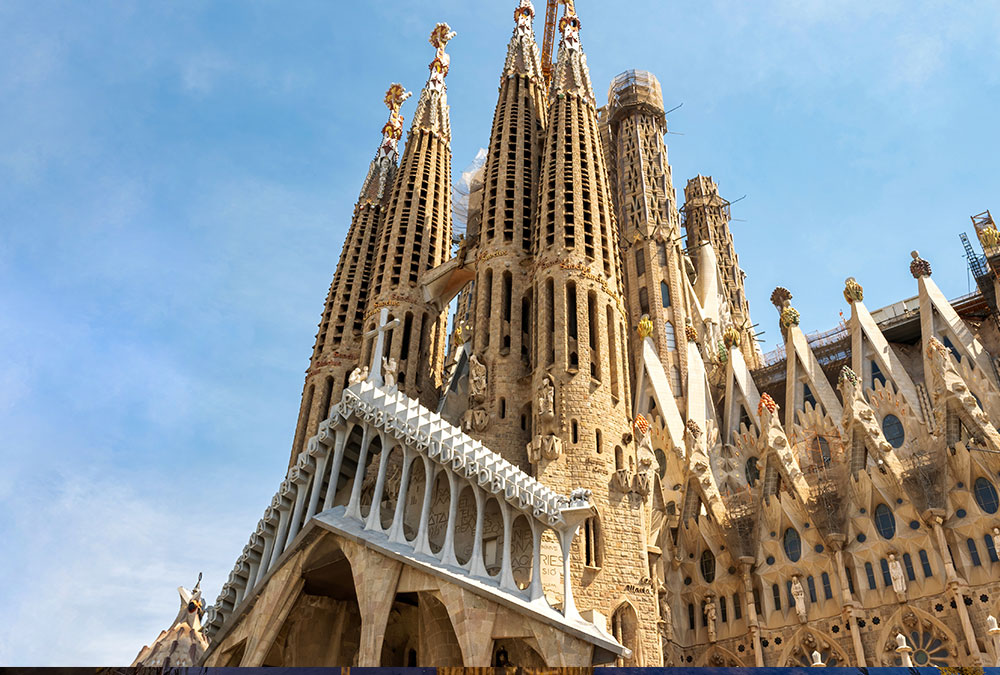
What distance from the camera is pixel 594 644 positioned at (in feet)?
63.4

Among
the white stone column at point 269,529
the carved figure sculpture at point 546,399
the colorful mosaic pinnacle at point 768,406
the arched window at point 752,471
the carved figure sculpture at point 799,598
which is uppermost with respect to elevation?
the colorful mosaic pinnacle at point 768,406

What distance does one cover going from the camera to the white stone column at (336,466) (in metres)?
24.7

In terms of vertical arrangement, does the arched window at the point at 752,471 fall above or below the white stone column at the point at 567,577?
above

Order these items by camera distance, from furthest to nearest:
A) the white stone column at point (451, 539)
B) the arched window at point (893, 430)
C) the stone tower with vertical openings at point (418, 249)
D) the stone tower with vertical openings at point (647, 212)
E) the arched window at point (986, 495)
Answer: the stone tower with vertical openings at point (647, 212) < the stone tower with vertical openings at point (418, 249) < the arched window at point (893, 430) < the arched window at point (986, 495) < the white stone column at point (451, 539)

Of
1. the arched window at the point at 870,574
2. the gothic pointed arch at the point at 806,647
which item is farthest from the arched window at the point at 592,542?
the arched window at the point at 870,574

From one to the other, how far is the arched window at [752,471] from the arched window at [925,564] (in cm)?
817

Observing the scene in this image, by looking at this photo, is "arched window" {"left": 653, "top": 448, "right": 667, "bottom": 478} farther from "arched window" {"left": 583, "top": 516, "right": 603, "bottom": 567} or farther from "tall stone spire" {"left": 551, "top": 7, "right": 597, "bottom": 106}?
"tall stone spire" {"left": 551, "top": 7, "right": 597, "bottom": 106}

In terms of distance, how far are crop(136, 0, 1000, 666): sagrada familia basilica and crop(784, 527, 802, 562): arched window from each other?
0.13 m

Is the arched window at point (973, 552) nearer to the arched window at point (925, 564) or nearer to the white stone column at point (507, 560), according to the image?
the arched window at point (925, 564)

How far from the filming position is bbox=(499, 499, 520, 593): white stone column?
68.7 feet

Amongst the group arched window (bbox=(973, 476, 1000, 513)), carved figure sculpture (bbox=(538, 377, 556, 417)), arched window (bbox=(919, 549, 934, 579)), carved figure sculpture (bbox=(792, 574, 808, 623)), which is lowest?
carved figure sculpture (bbox=(792, 574, 808, 623))

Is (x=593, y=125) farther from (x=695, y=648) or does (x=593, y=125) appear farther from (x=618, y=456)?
(x=695, y=648)

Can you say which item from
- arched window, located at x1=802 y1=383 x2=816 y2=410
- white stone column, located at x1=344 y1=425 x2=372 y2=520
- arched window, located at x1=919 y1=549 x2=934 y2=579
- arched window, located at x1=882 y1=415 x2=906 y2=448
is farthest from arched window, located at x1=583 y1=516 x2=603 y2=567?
arched window, located at x1=802 y1=383 x2=816 y2=410

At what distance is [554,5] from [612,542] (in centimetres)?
4241
